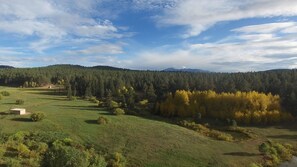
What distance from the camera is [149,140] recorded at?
2409 inches

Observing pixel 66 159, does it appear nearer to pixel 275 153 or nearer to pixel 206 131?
pixel 275 153

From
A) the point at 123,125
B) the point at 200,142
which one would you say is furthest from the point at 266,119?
the point at 123,125

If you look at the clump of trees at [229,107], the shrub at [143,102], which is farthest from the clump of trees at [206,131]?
the shrub at [143,102]

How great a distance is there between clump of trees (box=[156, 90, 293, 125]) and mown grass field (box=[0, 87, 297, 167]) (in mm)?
11458

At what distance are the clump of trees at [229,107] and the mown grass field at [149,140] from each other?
11458 millimetres

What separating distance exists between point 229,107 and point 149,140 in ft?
133

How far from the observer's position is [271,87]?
111 m

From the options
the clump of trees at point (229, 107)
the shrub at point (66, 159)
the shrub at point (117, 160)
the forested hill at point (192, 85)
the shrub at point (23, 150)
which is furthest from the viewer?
the forested hill at point (192, 85)

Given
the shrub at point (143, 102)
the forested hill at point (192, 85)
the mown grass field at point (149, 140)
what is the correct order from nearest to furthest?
the mown grass field at point (149, 140)
the forested hill at point (192, 85)
the shrub at point (143, 102)

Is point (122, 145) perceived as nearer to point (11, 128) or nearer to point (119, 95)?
point (11, 128)

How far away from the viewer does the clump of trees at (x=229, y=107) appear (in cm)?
8838

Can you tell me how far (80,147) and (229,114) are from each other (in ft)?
164

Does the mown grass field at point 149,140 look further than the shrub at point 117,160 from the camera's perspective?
Yes

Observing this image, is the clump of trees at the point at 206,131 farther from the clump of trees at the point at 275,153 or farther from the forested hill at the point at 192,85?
the forested hill at the point at 192,85
